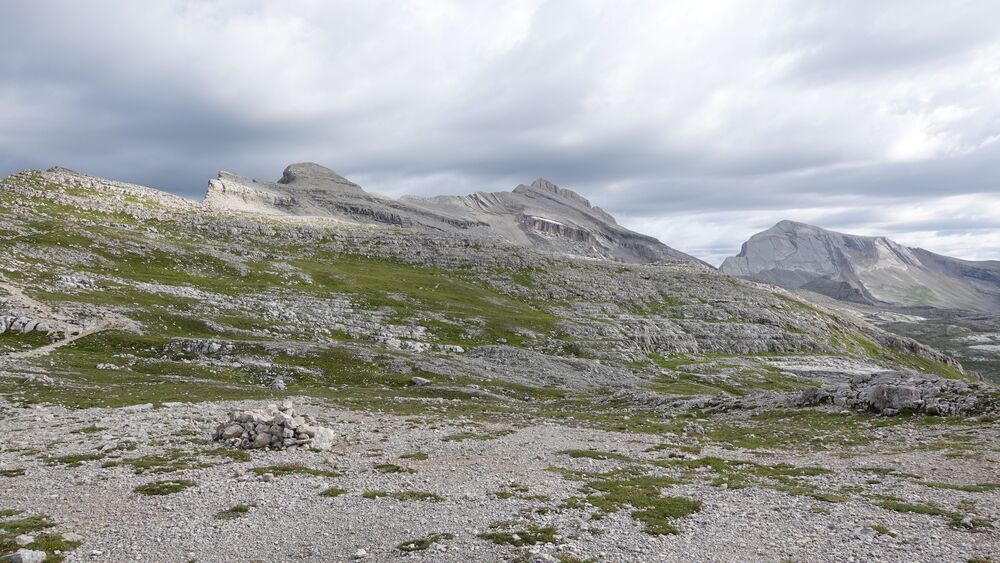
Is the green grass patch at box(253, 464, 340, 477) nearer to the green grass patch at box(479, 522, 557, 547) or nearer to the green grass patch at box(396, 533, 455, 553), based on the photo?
the green grass patch at box(396, 533, 455, 553)

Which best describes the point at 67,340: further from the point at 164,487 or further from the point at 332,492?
the point at 332,492

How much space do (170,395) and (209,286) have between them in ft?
225

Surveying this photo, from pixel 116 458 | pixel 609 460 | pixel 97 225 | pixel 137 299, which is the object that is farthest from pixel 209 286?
pixel 609 460

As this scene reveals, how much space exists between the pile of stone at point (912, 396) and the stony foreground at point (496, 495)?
13.0 feet

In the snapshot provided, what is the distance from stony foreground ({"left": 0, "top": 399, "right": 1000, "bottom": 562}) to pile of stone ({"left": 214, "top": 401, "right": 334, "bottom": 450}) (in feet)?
3.64

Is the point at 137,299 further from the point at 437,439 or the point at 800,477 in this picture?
the point at 800,477

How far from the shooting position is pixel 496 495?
79.0ft

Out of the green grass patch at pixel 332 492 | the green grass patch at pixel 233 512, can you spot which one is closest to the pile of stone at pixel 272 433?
the green grass patch at pixel 332 492

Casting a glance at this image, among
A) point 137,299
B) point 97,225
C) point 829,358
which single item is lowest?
point 829,358

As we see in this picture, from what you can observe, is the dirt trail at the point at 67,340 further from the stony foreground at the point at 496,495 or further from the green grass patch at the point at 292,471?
Answer: the green grass patch at the point at 292,471

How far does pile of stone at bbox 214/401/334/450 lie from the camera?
33125 mm

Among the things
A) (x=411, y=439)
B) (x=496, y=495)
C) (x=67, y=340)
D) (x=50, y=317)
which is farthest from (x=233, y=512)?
(x=50, y=317)

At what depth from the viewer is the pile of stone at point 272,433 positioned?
33125mm

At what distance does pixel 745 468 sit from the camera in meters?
30.4
